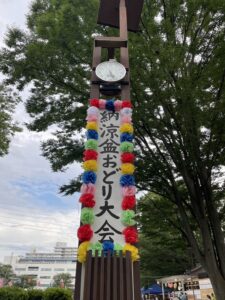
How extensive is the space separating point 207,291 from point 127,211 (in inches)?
471

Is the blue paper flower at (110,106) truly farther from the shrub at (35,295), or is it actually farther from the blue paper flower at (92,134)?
the shrub at (35,295)

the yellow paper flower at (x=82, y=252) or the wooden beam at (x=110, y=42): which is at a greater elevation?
the wooden beam at (x=110, y=42)

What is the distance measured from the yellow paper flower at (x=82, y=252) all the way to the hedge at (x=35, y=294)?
692cm

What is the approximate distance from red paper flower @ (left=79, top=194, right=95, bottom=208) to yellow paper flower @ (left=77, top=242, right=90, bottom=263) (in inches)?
17.7

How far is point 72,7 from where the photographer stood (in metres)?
6.14

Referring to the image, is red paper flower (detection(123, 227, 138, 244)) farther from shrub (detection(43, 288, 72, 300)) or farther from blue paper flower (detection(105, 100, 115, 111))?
shrub (detection(43, 288, 72, 300))

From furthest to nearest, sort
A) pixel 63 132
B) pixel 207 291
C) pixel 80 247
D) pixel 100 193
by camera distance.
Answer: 1. pixel 207 291
2. pixel 63 132
3. pixel 100 193
4. pixel 80 247

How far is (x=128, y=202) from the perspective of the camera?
330 cm

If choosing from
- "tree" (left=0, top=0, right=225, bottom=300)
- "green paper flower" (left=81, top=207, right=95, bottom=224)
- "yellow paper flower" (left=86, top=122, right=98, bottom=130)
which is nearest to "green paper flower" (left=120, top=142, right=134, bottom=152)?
"yellow paper flower" (left=86, top=122, right=98, bottom=130)

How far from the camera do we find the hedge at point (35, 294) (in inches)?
349

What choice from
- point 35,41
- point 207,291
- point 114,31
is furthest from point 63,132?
point 207,291

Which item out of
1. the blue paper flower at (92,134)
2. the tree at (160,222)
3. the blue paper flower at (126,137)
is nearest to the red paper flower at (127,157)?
the blue paper flower at (126,137)

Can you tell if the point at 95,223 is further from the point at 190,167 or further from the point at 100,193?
the point at 190,167

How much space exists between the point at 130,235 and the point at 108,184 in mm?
698
